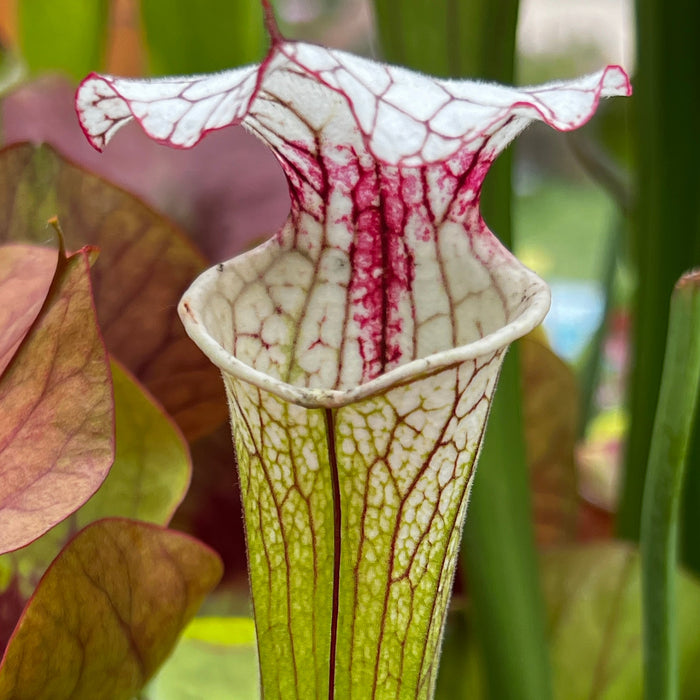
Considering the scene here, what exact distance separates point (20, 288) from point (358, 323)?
0.11 m

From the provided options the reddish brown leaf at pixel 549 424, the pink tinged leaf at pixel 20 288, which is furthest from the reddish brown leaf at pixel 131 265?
the reddish brown leaf at pixel 549 424

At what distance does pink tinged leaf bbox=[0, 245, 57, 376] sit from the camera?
278 mm

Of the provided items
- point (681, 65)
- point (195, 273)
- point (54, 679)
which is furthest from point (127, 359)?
point (681, 65)

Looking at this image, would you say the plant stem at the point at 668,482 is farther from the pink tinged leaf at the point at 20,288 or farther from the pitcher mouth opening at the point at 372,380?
the pink tinged leaf at the point at 20,288

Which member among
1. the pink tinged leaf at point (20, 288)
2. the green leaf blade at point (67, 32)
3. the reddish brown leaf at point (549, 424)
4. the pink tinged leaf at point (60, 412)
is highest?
the green leaf blade at point (67, 32)

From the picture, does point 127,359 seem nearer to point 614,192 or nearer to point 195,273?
point 195,273

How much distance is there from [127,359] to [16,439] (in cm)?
13

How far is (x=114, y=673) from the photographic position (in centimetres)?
30

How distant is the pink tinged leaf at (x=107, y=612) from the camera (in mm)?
276

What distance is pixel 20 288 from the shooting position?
0.95ft

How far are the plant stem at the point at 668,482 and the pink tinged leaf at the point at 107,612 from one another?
145mm

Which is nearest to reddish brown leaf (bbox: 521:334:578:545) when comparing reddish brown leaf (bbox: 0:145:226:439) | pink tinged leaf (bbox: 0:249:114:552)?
reddish brown leaf (bbox: 0:145:226:439)

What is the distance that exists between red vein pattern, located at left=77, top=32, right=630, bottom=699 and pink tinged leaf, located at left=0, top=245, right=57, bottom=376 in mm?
53

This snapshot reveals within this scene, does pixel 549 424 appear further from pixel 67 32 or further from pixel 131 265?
pixel 67 32
